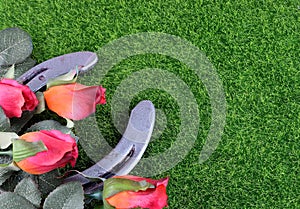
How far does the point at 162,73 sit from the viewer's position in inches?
52.8

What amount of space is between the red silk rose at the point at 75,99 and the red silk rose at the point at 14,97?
6cm

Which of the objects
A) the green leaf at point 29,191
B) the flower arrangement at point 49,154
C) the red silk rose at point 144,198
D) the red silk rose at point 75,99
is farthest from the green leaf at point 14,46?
the red silk rose at point 144,198

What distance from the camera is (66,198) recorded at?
101cm

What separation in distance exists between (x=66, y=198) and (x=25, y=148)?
159 mm

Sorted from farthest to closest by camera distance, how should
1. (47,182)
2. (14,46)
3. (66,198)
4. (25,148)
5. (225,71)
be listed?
1. (225,71)
2. (14,46)
3. (47,182)
4. (66,198)
5. (25,148)

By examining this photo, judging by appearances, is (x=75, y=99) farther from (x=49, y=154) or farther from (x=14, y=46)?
(x=14, y=46)

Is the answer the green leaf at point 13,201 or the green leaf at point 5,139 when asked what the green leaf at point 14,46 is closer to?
the green leaf at point 5,139

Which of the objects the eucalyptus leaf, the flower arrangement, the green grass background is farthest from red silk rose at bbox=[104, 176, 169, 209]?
the green grass background

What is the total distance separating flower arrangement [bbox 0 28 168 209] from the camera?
917mm

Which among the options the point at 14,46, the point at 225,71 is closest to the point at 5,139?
the point at 14,46

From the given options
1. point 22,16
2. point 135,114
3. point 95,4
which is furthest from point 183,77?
point 22,16

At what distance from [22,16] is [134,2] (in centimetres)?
29

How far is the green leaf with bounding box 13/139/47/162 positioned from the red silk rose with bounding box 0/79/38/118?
10 cm

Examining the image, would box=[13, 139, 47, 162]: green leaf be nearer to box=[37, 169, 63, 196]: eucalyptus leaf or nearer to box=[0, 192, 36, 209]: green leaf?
box=[0, 192, 36, 209]: green leaf
